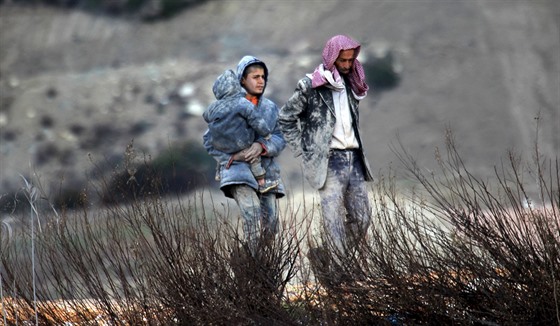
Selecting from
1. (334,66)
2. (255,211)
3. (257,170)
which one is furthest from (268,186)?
(334,66)

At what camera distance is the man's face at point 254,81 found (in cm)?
911

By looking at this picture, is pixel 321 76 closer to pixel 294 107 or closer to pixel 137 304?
pixel 294 107

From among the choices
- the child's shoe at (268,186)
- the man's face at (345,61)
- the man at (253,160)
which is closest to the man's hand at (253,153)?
the man at (253,160)

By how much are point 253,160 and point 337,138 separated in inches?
24.1

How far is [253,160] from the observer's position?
29.6ft

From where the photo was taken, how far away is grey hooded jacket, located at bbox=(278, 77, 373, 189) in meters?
9.12

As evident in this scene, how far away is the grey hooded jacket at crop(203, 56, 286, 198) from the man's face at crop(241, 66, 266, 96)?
0.05 m

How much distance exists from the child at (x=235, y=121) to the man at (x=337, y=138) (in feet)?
1.07

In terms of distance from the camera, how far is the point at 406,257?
7.58 m

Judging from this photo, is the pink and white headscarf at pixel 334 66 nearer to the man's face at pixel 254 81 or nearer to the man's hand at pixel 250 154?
the man's face at pixel 254 81

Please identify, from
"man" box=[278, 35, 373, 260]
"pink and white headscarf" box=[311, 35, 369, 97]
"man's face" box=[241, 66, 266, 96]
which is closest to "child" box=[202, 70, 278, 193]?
"man's face" box=[241, 66, 266, 96]

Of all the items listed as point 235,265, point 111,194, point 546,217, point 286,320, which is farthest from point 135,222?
point 546,217

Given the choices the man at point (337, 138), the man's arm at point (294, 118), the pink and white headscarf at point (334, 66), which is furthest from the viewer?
the man's arm at point (294, 118)

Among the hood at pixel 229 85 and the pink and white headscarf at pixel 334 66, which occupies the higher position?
the pink and white headscarf at pixel 334 66
